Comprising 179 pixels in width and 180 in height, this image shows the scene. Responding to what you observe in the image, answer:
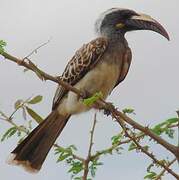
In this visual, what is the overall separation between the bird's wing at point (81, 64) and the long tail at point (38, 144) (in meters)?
0.14

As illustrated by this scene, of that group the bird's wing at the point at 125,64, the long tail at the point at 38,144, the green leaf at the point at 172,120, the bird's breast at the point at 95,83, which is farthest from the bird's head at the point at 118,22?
the green leaf at the point at 172,120

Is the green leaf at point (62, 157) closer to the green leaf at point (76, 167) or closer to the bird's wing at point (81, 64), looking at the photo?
the green leaf at point (76, 167)

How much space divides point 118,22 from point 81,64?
0.71m

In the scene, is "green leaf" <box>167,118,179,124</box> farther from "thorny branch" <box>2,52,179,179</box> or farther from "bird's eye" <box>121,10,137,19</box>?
"bird's eye" <box>121,10,137,19</box>

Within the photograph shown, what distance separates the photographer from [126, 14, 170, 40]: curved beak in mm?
4505

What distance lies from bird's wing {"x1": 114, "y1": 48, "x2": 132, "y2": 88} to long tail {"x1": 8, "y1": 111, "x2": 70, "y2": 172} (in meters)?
0.58

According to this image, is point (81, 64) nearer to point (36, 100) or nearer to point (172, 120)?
point (36, 100)

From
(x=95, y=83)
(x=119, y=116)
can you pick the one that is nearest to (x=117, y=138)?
(x=119, y=116)

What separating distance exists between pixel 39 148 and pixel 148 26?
1.33 meters

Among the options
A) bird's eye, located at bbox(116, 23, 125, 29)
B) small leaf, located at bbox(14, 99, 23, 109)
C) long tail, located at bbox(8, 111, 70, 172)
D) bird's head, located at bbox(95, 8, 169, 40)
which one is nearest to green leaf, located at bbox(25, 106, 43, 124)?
small leaf, located at bbox(14, 99, 23, 109)

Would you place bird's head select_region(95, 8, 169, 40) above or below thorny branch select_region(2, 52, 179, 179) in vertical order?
above

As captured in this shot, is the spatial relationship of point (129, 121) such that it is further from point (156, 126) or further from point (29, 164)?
point (29, 164)

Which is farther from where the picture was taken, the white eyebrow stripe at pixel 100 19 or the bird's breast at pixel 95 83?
the white eyebrow stripe at pixel 100 19

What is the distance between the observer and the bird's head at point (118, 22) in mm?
5059
